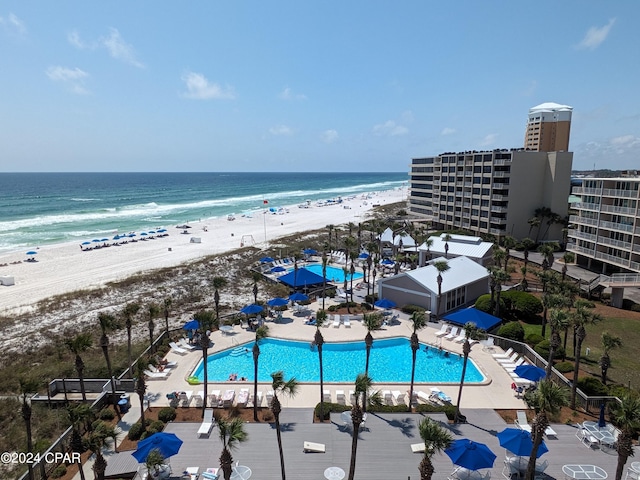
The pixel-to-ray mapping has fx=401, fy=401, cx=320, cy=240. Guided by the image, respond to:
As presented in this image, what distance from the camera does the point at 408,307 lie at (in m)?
A: 39.1

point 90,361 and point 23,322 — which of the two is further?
point 23,322

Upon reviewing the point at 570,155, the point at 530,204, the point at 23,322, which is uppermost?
the point at 570,155

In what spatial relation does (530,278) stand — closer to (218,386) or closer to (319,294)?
(319,294)

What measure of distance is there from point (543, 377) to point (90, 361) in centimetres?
3136

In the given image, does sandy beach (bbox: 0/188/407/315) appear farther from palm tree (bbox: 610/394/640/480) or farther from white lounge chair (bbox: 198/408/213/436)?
palm tree (bbox: 610/394/640/480)

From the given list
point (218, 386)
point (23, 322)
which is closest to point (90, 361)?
point (218, 386)

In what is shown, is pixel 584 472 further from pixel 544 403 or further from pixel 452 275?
pixel 452 275

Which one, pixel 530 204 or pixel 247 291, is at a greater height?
pixel 530 204

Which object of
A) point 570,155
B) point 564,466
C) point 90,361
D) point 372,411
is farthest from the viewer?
point 570,155

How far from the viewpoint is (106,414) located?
22.1 meters

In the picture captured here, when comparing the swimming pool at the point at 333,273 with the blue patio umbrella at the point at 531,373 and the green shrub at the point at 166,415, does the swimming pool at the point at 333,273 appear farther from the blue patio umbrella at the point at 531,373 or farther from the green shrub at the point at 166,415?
the green shrub at the point at 166,415

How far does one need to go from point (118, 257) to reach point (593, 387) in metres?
64.9

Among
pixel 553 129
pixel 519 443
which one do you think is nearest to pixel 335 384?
pixel 519 443

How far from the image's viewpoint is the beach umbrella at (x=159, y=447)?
16797 millimetres
